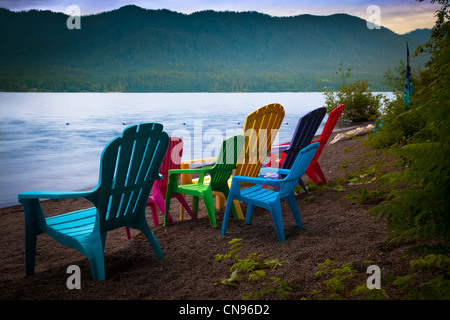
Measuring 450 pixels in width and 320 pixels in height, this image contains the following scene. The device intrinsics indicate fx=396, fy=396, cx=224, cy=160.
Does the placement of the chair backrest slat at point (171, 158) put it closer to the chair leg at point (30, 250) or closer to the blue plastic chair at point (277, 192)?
the blue plastic chair at point (277, 192)

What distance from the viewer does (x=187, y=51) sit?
136750 mm

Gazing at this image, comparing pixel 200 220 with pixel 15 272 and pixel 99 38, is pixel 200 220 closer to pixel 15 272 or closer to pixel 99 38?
pixel 15 272

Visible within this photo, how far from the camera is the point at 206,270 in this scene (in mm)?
2916

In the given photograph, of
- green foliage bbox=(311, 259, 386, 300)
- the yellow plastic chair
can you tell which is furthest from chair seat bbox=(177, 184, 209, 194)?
green foliage bbox=(311, 259, 386, 300)

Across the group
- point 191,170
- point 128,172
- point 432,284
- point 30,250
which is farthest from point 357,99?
point 432,284

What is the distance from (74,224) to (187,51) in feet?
458

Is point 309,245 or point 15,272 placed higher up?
point 309,245

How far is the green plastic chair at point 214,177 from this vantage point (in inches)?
161

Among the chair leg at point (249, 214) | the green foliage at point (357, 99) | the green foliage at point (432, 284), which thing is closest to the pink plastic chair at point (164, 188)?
the chair leg at point (249, 214)

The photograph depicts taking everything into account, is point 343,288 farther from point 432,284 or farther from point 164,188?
point 164,188

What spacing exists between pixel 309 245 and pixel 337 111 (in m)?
2.81
